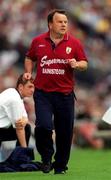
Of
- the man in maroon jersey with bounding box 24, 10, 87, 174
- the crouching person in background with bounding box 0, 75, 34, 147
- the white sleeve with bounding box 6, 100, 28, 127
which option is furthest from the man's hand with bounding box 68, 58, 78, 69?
the white sleeve with bounding box 6, 100, 28, 127

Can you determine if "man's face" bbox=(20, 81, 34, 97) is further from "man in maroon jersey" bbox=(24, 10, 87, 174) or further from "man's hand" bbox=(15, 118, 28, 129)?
"man in maroon jersey" bbox=(24, 10, 87, 174)

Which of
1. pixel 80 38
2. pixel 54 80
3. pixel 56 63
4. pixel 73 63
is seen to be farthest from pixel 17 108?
pixel 80 38

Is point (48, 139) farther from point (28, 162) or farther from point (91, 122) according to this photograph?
point (91, 122)

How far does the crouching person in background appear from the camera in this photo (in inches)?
447

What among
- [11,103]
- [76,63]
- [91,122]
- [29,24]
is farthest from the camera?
[29,24]

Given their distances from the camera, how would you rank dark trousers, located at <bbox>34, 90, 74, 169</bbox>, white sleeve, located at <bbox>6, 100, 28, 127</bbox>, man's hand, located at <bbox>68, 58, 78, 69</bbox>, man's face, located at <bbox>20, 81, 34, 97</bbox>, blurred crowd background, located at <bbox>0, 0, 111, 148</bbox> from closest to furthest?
man's hand, located at <bbox>68, 58, 78, 69</bbox>, dark trousers, located at <bbox>34, 90, 74, 169</bbox>, white sleeve, located at <bbox>6, 100, 28, 127</bbox>, man's face, located at <bbox>20, 81, 34, 97</bbox>, blurred crowd background, located at <bbox>0, 0, 111, 148</bbox>

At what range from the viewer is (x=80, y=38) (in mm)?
24172

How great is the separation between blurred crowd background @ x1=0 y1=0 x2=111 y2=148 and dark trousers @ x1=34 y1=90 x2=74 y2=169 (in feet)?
36.0

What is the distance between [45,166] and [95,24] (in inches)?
571

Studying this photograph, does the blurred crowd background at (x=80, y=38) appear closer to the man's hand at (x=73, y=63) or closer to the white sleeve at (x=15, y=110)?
the white sleeve at (x=15, y=110)

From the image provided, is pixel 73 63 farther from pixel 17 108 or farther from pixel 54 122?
pixel 17 108

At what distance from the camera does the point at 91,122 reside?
21.6 meters

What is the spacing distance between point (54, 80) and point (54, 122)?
566 mm

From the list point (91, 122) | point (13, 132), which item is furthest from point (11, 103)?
point (91, 122)
